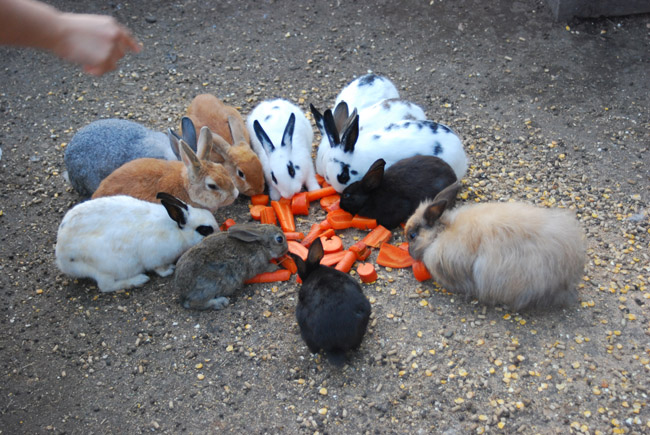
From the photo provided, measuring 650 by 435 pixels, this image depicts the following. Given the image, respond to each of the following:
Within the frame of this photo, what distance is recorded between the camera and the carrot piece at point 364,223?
4.63 m

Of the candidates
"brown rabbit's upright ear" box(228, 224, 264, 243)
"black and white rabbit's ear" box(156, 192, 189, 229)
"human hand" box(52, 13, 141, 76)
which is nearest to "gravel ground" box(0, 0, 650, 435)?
"brown rabbit's upright ear" box(228, 224, 264, 243)

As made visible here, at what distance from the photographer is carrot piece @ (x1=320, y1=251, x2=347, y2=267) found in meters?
4.34

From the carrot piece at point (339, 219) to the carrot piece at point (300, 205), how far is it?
9.0 inches

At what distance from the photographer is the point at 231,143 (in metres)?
5.38

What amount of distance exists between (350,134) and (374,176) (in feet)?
1.40

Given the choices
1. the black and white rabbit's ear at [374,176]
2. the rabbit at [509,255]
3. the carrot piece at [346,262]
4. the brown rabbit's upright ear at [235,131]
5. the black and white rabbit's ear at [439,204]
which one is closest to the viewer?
the rabbit at [509,255]

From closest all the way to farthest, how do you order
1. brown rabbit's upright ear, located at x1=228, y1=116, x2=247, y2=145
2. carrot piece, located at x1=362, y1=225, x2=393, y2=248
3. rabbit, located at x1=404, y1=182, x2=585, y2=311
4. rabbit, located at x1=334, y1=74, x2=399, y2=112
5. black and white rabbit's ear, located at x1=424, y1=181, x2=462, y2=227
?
rabbit, located at x1=404, y1=182, x2=585, y2=311, black and white rabbit's ear, located at x1=424, y1=181, x2=462, y2=227, carrot piece, located at x1=362, y1=225, x2=393, y2=248, brown rabbit's upright ear, located at x1=228, y1=116, x2=247, y2=145, rabbit, located at x1=334, y1=74, x2=399, y2=112

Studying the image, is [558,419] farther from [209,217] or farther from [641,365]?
[209,217]

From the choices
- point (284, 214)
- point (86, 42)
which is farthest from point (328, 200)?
point (86, 42)

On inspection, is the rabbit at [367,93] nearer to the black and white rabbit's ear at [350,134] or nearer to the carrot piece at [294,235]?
the black and white rabbit's ear at [350,134]

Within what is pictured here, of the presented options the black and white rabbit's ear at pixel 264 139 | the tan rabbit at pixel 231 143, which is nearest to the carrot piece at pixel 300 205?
the tan rabbit at pixel 231 143

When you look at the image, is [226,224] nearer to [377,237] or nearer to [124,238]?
[124,238]

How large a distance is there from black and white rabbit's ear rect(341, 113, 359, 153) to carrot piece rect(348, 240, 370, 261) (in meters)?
0.83

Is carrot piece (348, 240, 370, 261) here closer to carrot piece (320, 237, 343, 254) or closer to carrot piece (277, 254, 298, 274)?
carrot piece (320, 237, 343, 254)
